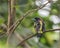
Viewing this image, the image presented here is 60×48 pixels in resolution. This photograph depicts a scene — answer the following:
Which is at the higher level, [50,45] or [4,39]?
[4,39]

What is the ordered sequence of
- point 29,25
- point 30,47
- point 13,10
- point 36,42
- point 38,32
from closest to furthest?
point 13,10 → point 38,32 → point 30,47 → point 36,42 → point 29,25

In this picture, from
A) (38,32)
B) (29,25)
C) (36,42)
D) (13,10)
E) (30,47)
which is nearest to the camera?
(13,10)

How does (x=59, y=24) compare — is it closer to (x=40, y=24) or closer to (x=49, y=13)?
(x=49, y=13)

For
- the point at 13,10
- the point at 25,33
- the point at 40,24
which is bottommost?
the point at 25,33

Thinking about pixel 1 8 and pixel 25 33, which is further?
pixel 1 8

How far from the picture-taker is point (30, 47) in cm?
342

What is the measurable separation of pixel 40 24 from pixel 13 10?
0.46 m

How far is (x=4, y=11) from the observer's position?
4098 mm

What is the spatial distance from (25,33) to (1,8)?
71cm

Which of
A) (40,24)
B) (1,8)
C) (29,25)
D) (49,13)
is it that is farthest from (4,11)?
(40,24)

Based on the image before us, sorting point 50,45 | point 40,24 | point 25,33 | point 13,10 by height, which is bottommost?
point 50,45

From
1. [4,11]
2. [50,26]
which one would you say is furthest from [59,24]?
[4,11]

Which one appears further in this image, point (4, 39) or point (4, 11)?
point (4, 11)

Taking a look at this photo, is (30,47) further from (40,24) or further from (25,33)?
(40,24)
